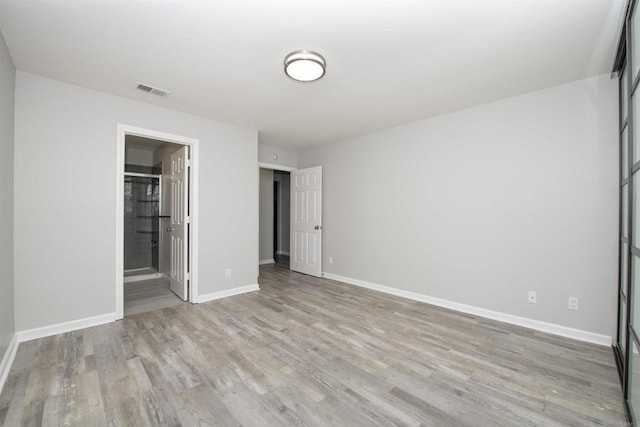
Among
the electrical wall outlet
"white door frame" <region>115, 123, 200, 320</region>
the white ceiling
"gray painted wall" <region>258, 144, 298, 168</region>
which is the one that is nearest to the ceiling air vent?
the white ceiling

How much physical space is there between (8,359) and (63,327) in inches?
24.3

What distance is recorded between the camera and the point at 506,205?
3096 millimetres

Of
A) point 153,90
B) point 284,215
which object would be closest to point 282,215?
point 284,215

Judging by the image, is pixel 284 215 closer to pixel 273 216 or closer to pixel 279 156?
pixel 273 216

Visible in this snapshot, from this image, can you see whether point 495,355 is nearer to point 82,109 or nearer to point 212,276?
point 212,276

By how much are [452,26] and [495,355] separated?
8.65 feet

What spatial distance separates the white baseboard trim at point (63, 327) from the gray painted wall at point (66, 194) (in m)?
0.05

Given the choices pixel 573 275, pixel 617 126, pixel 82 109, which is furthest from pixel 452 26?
pixel 82 109

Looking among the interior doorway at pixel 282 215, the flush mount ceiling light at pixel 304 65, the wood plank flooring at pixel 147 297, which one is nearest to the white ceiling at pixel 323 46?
the flush mount ceiling light at pixel 304 65

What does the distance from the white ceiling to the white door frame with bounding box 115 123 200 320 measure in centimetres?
42

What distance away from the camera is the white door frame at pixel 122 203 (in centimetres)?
307

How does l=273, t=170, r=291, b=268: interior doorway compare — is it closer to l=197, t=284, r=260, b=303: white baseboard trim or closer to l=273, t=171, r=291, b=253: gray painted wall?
l=273, t=171, r=291, b=253: gray painted wall

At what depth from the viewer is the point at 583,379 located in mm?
2031

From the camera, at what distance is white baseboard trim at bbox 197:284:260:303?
375 cm
